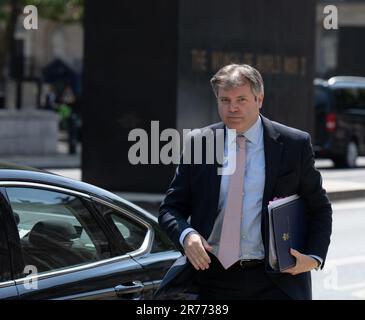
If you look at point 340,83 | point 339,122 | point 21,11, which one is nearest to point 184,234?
point 339,122

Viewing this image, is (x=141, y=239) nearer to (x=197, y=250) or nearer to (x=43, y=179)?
(x=43, y=179)

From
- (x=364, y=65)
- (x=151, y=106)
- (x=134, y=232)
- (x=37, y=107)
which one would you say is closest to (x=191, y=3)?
(x=151, y=106)

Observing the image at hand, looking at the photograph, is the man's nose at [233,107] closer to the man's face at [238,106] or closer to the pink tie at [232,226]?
the man's face at [238,106]

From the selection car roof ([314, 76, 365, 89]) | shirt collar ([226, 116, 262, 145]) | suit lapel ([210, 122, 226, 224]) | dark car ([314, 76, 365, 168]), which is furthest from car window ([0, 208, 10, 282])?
car roof ([314, 76, 365, 89])

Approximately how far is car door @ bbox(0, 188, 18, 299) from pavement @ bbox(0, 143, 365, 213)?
28.8 feet

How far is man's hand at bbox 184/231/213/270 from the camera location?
156 inches

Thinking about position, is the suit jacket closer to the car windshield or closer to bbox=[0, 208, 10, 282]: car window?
bbox=[0, 208, 10, 282]: car window

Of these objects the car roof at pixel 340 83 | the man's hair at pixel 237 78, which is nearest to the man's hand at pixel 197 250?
the man's hair at pixel 237 78

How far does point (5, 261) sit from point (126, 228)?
0.85 meters

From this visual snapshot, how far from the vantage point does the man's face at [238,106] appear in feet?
13.4

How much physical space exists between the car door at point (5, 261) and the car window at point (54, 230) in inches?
3.3

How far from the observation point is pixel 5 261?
427 cm

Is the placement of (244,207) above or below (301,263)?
above
